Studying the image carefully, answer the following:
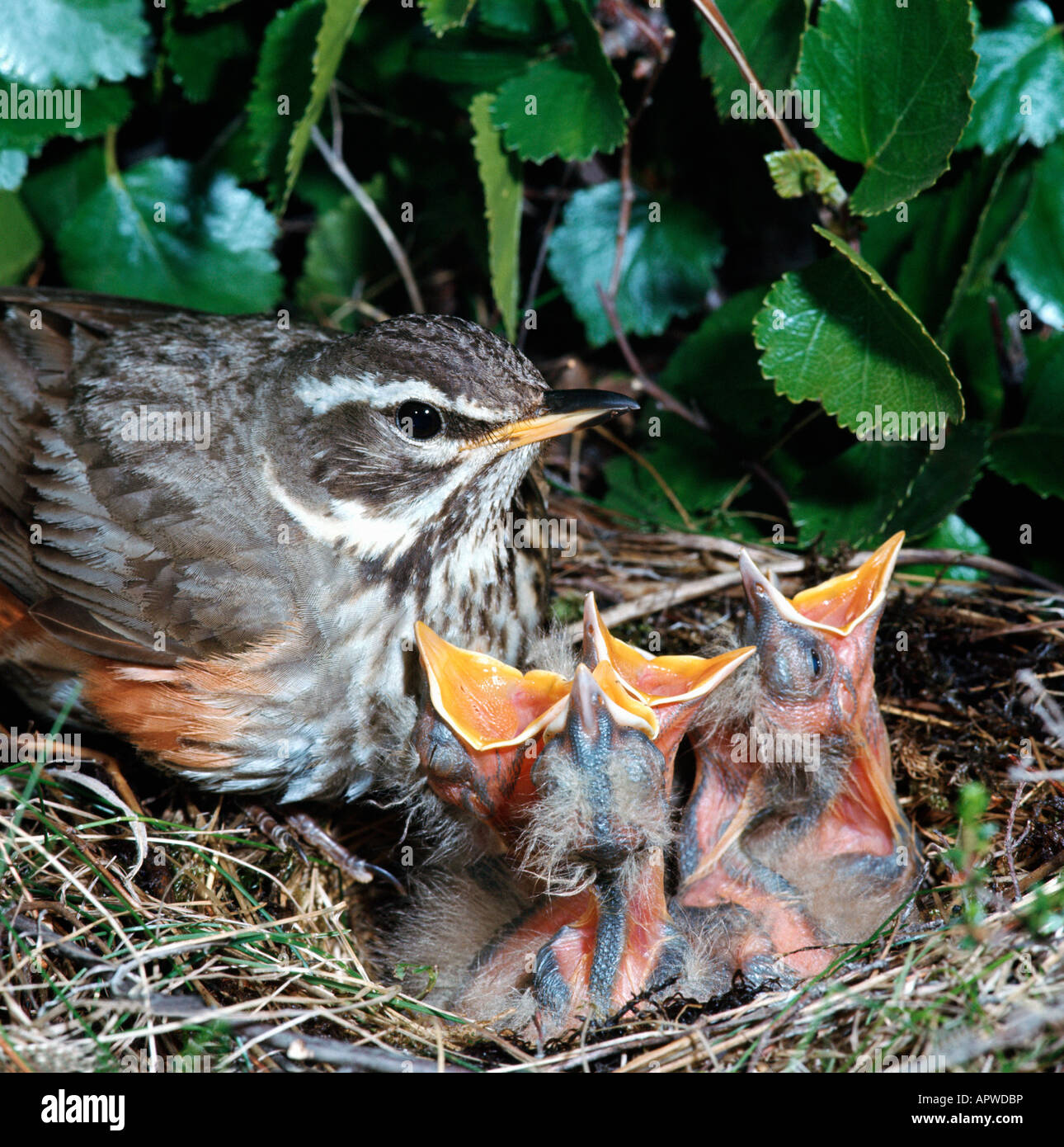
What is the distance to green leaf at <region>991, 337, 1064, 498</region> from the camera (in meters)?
3.39

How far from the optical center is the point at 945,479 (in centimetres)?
339

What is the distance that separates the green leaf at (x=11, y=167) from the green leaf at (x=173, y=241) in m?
0.34

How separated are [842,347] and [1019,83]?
1.06 m

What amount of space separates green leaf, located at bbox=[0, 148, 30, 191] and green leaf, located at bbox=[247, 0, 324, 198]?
76cm

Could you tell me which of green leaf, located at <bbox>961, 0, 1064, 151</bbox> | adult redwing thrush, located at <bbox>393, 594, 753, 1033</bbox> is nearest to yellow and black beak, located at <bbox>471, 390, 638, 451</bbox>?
adult redwing thrush, located at <bbox>393, 594, 753, 1033</bbox>

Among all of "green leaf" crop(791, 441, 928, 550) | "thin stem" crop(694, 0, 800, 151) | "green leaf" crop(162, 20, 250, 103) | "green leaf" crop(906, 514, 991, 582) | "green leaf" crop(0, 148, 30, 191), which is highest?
"thin stem" crop(694, 0, 800, 151)

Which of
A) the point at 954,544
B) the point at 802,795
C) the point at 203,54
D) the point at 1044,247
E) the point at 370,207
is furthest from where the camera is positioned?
the point at 370,207

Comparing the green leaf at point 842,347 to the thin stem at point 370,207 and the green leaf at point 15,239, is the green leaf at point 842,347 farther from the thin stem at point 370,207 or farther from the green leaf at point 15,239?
the green leaf at point 15,239

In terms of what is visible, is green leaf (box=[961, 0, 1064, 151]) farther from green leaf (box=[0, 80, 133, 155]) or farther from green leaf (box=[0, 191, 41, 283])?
green leaf (box=[0, 191, 41, 283])

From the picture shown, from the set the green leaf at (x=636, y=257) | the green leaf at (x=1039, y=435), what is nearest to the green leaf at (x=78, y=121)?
the green leaf at (x=636, y=257)

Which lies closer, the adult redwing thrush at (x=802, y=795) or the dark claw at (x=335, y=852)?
the adult redwing thrush at (x=802, y=795)

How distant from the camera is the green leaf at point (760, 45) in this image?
10.0 feet

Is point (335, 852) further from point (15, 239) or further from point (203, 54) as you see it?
point (203, 54)

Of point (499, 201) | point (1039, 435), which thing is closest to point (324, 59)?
point (499, 201)
